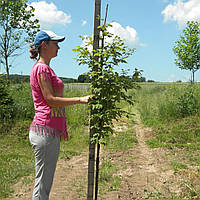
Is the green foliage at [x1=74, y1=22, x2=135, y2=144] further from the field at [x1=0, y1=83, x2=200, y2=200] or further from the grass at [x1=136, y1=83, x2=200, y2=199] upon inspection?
the grass at [x1=136, y1=83, x2=200, y2=199]

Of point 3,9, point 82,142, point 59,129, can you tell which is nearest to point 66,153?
point 82,142

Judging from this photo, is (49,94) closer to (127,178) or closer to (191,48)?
(127,178)

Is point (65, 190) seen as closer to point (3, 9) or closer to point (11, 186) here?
point (11, 186)

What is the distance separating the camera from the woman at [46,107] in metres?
2.21

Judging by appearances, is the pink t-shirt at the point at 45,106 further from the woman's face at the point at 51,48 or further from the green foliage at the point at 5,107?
the green foliage at the point at 5,107

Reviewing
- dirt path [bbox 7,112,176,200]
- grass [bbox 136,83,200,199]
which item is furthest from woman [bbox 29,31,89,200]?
grass [bbox 136,83,200,199]

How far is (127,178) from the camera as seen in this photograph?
4422mm

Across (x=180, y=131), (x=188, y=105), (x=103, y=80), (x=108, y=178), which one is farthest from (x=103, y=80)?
(x=188, y=105)

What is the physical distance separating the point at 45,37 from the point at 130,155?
13.8 feet

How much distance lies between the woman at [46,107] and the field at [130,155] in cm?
76

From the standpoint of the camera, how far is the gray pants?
2254mm

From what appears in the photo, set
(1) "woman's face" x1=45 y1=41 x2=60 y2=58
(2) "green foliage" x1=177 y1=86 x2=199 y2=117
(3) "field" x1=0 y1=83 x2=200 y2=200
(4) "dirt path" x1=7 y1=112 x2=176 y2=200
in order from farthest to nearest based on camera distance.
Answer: (2) "green foliage" x1=177 y1=86 x2=199 y2=117 < (3) "field" x1=0 y1=83 x2=200 y2=200 < (4) "dirt path" x1=7 y1=112 x2=176 y2=200 < (1) "woman's face" x1=45 y1=41 x2=60 y2=58

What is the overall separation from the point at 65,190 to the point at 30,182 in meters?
0.77

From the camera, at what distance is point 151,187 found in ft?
13.3
